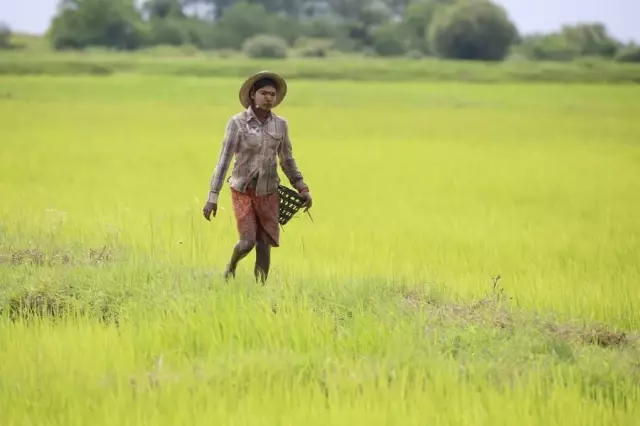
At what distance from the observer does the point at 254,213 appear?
4324 mm

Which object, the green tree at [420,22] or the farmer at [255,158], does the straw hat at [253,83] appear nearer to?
the farmer at [255,158]

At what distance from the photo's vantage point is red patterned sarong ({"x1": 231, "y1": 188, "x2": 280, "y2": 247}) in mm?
4281

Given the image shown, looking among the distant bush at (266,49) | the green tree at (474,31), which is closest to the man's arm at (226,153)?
the distant bush at (266,49)

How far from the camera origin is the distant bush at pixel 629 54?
26797 mm

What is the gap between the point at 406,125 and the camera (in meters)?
14.3

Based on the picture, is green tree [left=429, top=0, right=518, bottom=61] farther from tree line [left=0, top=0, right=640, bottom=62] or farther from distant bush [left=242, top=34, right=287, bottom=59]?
distant bush [left=242, top=34, right=287, bottom=59]

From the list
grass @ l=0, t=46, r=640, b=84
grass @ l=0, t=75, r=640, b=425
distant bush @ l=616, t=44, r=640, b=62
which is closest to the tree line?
distant bush @ l=616, t=44, r=640, b=62

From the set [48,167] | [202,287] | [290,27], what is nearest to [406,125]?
[48,167]

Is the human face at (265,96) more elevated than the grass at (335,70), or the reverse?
the human face at (265,96)

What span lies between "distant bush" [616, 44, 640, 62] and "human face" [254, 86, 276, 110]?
2437cm

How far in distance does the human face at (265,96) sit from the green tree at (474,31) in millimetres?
25946

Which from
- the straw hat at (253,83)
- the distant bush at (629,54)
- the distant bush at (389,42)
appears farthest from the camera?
the distant bush at (389,42)

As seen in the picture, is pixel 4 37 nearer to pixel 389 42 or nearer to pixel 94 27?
pixel 94 27

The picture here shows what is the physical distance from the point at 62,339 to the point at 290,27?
35.9 metres
